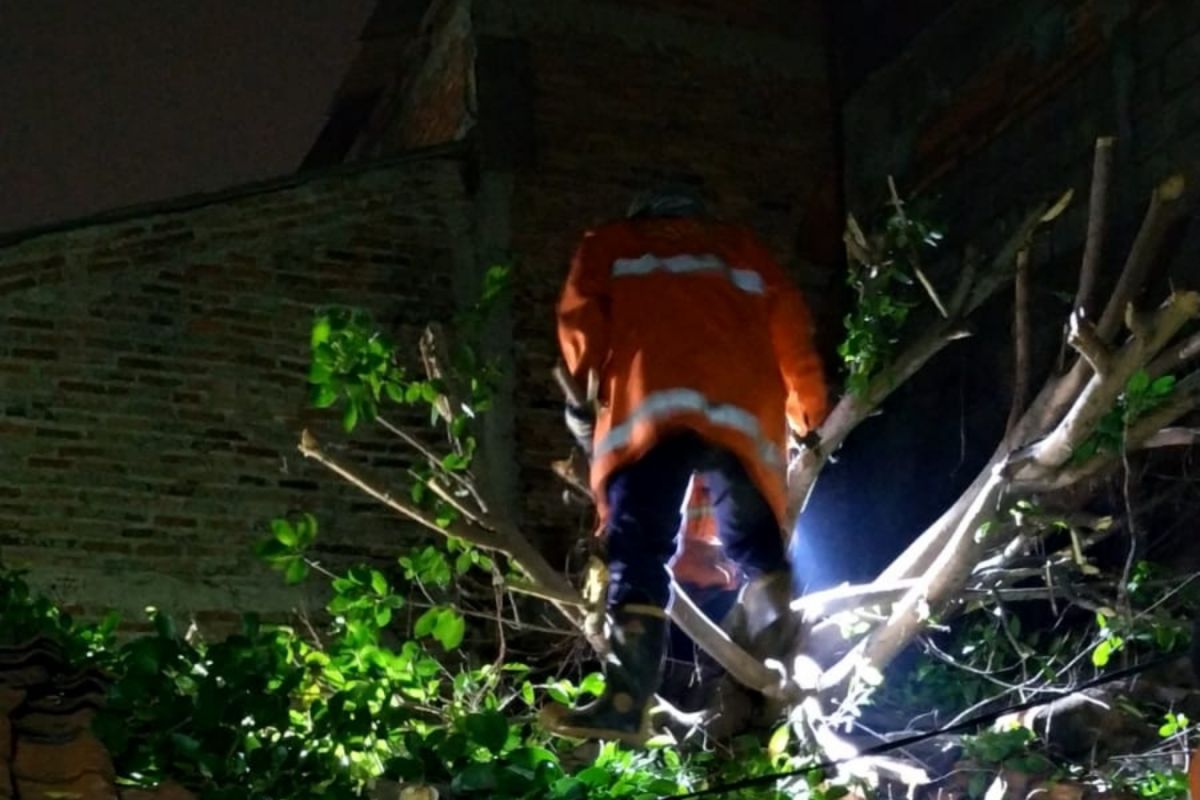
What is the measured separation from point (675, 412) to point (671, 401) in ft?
0.10

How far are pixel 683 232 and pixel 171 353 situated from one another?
2854 millimetres

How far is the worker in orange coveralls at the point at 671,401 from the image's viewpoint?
3.43m

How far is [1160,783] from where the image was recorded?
367 cm

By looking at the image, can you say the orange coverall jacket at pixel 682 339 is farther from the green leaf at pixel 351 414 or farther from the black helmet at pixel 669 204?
the green leaf at pixel 351 414

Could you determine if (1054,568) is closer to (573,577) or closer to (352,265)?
(573,577)

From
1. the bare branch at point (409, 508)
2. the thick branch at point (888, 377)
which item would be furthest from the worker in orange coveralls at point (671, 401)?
the bare branch at point (409, 508)

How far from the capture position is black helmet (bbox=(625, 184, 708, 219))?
3836mm

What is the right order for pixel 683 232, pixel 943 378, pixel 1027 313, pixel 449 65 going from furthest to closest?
pixel 449 65 < pixel 943 378 < pixel 1027 313 < pixel 683 232

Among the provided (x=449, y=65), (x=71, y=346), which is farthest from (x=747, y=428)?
(x=449, y=65)

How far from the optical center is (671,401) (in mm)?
3498

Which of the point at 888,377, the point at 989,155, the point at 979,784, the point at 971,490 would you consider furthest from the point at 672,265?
the point at 989,155

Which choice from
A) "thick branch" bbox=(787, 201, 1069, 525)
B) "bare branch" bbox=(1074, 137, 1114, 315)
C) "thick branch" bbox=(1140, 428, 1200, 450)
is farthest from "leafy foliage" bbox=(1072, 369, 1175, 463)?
"thick branch" bbox=(787, 201, 1069, 525)

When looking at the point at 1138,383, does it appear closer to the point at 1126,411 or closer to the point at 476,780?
the point at 1126,411

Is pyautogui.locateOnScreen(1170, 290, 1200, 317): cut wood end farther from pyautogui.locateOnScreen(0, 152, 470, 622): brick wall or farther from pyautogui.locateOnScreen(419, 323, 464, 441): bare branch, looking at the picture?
pyautogui.locateOnScreen(0, 152, 470, 622): brick wall
